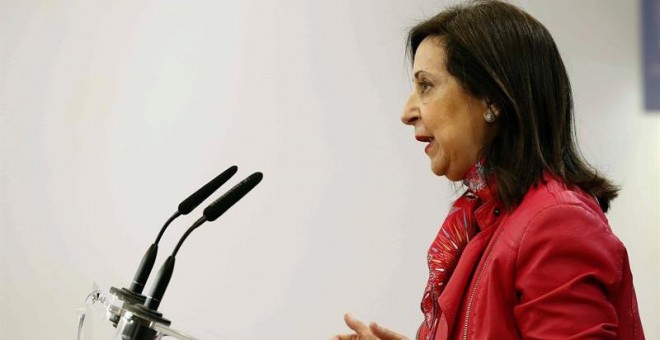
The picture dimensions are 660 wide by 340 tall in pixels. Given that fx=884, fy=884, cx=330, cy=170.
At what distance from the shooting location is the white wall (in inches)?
100

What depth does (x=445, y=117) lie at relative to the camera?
136 cm

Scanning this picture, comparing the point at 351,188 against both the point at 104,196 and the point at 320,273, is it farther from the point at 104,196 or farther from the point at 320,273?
the point at 104,196

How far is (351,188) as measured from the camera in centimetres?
277

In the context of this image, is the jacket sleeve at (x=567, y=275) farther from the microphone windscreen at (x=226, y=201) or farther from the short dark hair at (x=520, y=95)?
the microphone windscreen at (x=226, y=201)

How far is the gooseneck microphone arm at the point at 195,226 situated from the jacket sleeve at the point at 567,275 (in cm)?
38

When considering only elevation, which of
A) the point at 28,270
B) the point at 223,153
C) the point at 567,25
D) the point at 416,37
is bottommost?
the point at 28,270

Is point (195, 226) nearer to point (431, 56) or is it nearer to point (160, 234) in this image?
point (160, 234)

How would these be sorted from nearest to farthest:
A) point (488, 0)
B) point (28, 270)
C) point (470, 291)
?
point (470, 291) → point (488, 0) → point (28, 270)

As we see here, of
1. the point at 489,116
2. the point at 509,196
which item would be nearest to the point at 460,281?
the point at 509,196

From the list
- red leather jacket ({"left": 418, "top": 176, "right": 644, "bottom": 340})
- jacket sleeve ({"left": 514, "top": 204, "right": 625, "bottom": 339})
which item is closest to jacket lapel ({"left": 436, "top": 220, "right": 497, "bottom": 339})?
red leather jacket ({"left": 418, "top": 176, "right": 644, "bottom": 340})

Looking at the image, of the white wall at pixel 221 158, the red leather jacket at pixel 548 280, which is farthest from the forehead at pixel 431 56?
the white wall at pixel 221 158

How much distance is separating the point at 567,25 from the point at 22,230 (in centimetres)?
Result: 190

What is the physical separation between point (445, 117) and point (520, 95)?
12cm

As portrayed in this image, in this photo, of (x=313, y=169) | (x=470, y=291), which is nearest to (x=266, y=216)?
(x=313, y=169)
